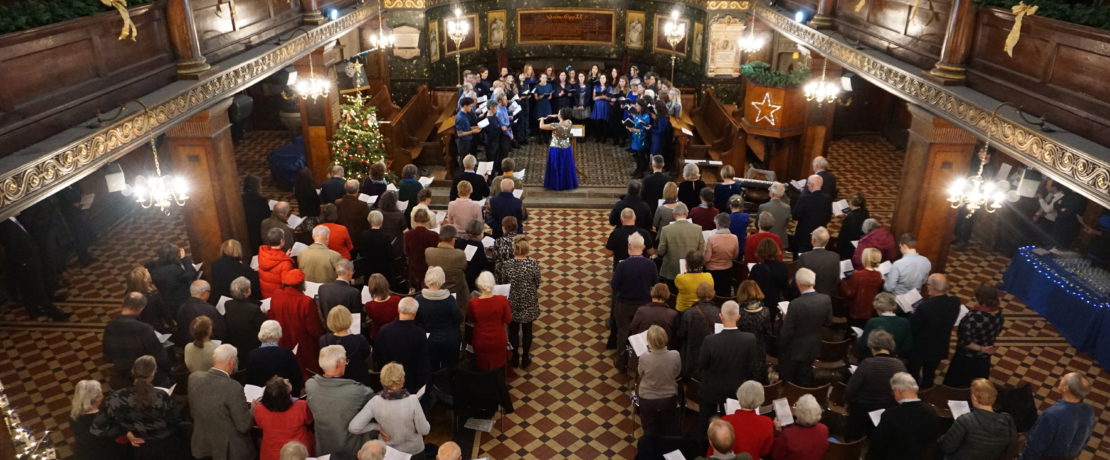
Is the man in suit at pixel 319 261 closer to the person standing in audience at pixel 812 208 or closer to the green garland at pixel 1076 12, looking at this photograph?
the person standing in audience at pixel 812 208

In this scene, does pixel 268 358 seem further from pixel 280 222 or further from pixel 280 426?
pixel 280 222

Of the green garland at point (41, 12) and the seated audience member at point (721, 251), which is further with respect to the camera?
the seated audience member at point (721, 251)

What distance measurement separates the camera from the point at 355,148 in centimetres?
1159

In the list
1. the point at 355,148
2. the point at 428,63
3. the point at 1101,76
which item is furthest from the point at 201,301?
the point at 428,63

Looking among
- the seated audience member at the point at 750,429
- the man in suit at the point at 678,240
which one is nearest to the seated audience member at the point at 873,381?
the seated audience member at the point at 750,429

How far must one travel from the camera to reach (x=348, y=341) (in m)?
5.84

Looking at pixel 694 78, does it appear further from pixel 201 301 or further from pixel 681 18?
pixel 201 301

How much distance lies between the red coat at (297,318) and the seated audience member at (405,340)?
74cm

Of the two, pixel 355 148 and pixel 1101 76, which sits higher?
pixel 1101 76

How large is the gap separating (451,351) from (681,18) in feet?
42.1

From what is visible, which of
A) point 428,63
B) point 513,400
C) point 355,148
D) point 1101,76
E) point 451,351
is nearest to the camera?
point 1101,76

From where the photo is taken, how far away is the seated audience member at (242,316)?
6.38m

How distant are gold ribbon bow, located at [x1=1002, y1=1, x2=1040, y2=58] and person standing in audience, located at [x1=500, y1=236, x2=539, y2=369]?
4.71 meters

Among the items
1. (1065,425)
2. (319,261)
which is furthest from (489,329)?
(1065,425)
